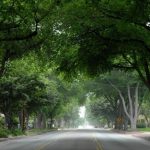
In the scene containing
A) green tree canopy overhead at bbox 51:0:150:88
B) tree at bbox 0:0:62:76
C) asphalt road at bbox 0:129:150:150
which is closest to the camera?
tree at bbox 0:0:62:76

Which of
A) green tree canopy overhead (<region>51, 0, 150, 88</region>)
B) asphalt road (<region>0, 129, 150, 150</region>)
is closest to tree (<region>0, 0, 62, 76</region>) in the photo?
green tree canopy overhead (<region>51, 0, 150, 88</region>)

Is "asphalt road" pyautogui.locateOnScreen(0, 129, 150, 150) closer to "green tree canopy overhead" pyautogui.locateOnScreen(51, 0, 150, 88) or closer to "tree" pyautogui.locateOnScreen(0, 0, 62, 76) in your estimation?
"green tree canopy overhead" pyautogui.locateOnScreen(51, 0, 150, 88)

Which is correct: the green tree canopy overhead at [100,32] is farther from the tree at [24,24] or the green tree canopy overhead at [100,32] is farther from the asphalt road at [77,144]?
the asphalt road at [77,144]

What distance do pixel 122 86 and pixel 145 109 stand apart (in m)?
43.4

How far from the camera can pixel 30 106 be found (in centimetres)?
6012

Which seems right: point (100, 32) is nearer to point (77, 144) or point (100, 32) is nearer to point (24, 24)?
point (24, 24)

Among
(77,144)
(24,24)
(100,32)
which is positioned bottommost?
(77,144)

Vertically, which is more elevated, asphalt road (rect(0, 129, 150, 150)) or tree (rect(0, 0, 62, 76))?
tree (rect(0, 0, 62, 76))

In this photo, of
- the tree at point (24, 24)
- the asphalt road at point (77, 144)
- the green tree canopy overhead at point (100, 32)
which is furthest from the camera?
the asphalt road at point (77, 144)

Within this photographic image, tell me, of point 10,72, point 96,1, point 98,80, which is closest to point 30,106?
point 98,80

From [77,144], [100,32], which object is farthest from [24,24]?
[77,144]

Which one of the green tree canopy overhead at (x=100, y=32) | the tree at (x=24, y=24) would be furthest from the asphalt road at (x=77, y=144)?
the tree at (x=24, y=24)

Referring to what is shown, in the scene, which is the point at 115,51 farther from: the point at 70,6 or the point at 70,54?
the point at 70,6

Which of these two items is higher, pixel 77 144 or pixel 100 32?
pixel 100 32
